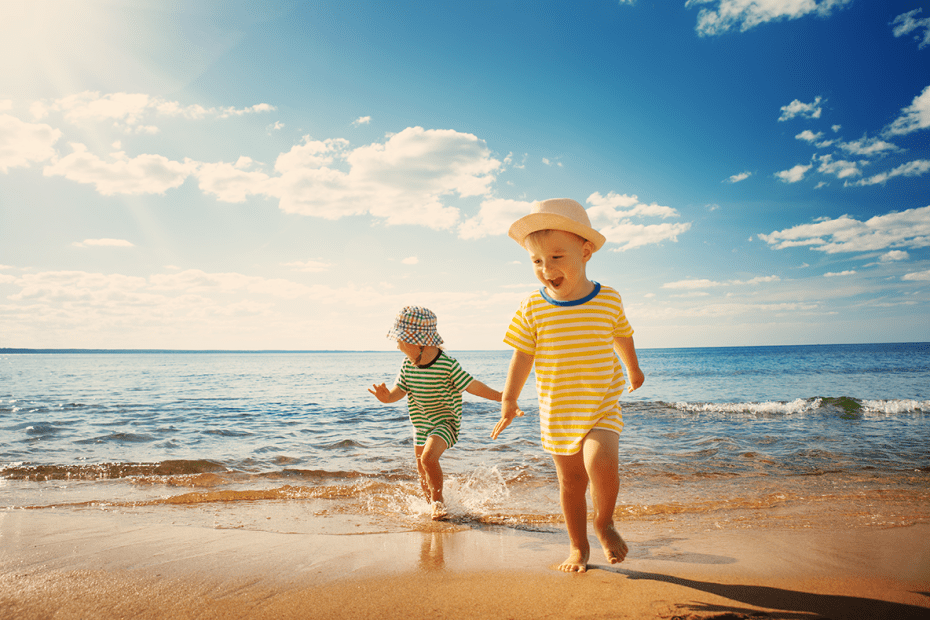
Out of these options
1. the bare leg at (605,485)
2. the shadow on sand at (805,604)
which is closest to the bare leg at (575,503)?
the bare leg at (605,485)

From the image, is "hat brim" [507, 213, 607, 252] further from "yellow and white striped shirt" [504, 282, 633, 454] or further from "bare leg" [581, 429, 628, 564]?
"bare leg" [581, 429, 628, 564]

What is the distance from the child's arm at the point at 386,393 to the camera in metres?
4.14

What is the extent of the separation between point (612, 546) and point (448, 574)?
0.93m

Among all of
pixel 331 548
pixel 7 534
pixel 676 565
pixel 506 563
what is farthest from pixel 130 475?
pixel 676 565

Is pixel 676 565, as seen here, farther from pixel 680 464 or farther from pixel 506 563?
pixel 680 464

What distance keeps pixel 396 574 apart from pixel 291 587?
0.55 m

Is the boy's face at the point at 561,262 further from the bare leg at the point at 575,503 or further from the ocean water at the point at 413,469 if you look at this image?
the ocean water at the point at 413,469

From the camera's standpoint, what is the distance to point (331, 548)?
320 cm

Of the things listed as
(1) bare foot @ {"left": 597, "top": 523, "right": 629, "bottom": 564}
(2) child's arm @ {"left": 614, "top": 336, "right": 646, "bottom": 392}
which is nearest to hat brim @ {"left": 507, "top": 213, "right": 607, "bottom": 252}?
(2) child's arm @ {"left": 614, "top": 336, "right": 646, "bottom": 392}

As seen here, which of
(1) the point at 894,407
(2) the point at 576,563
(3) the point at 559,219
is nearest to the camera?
(3) the point at 559,219

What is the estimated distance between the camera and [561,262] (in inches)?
104

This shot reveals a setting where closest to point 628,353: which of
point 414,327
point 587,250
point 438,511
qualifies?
point 587,250

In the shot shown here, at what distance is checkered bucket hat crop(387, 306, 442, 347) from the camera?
13.6ft

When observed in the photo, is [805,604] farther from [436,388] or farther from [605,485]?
[436,388]
